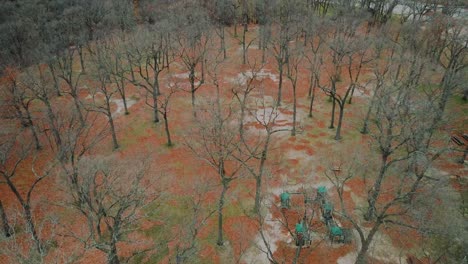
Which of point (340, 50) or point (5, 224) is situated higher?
point (340, 50)

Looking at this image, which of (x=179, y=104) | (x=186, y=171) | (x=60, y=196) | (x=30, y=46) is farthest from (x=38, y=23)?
(x=186, y=171)

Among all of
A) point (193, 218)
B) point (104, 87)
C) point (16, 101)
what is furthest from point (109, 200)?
point (16, 101)

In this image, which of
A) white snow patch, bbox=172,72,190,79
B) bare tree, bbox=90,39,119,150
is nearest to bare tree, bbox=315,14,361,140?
white snow patch, bbox=172,72,190,79

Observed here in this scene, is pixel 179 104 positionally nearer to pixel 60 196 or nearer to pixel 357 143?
pixel 60 196

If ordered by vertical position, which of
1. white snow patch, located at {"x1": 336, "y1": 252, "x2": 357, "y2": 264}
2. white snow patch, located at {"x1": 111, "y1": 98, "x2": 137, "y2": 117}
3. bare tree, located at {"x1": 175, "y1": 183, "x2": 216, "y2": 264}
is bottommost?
white snow patch, located at {"x1": 336, "y1": 252, "x2": 357, "y2": 264}

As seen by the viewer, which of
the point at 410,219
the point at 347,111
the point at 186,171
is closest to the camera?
the point at 410,219

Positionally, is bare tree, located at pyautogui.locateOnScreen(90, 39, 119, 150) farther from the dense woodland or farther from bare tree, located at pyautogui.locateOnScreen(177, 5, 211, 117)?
bare tree, located at pyautogui.locateOnScreen(177, 5, 211, 117)

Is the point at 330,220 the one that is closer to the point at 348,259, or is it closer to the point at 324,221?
the point at 324,221

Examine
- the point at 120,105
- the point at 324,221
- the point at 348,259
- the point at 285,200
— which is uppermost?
the point at 120,105

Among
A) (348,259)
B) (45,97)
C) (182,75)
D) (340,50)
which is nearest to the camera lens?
(348,259)
